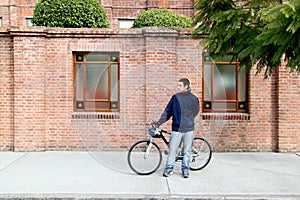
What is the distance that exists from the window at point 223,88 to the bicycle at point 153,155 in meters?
1.87

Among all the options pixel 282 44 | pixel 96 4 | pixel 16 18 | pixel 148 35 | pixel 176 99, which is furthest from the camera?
pixel 16 18

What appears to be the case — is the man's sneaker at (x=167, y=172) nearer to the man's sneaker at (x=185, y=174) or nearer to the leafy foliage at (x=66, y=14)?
the man's sneaker at (x=185, y=174)

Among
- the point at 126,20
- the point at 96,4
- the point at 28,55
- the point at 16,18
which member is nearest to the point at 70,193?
the point at 28,55

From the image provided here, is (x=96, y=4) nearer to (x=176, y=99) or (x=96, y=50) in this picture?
(x=96, y=50)

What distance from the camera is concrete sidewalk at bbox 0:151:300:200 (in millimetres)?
5309

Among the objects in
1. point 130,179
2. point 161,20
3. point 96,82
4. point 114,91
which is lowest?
point 130,179

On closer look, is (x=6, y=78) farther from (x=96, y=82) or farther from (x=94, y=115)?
(x=94, y=115)

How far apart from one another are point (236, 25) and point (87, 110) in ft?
14.8

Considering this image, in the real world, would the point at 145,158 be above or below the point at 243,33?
below

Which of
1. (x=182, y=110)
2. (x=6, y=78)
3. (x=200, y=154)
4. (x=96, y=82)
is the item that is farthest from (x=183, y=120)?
(x=6, y=78)

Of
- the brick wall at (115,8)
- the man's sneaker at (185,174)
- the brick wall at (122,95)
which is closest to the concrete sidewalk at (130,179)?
the man's sneaker at (185,174)

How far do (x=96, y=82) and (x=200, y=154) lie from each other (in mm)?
3378

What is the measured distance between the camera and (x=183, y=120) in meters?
6.14

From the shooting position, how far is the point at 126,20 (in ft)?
57.8
